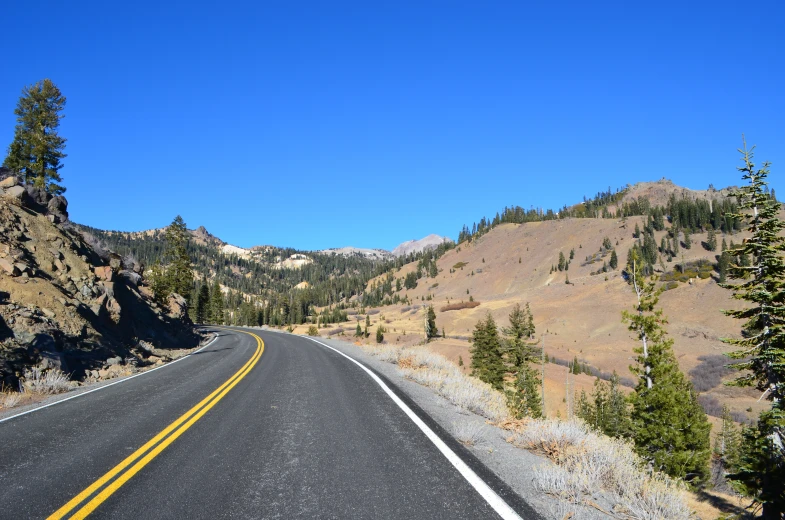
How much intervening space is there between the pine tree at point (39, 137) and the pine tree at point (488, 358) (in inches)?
1790

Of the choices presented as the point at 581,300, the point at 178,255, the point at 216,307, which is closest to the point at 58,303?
the point at 178,255

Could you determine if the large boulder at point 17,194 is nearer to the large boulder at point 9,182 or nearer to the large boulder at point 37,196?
the large boulder at point 9,182

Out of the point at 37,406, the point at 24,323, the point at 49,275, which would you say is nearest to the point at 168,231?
the point at 49,275

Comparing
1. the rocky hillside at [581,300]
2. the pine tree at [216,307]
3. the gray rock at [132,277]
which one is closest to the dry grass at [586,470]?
the gray rock at [132,277]

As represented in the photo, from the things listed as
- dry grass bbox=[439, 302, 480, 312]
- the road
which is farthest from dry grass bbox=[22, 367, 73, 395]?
dry grass bbox=[439, 302, 480, 312]

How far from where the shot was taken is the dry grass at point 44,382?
10836mm

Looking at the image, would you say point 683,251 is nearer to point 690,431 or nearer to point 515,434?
point 690,431

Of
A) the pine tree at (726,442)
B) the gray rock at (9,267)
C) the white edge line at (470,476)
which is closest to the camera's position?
the white edge line at (470,476)

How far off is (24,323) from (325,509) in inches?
563

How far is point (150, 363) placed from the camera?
1808 cm

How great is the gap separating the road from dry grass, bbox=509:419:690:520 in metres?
0.71

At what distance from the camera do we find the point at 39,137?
42.8 meters

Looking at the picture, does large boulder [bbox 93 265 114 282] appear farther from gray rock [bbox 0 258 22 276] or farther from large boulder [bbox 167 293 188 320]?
large boulder [bbox 167 293 188 320]

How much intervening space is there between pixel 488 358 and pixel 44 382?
Result: 117ft
